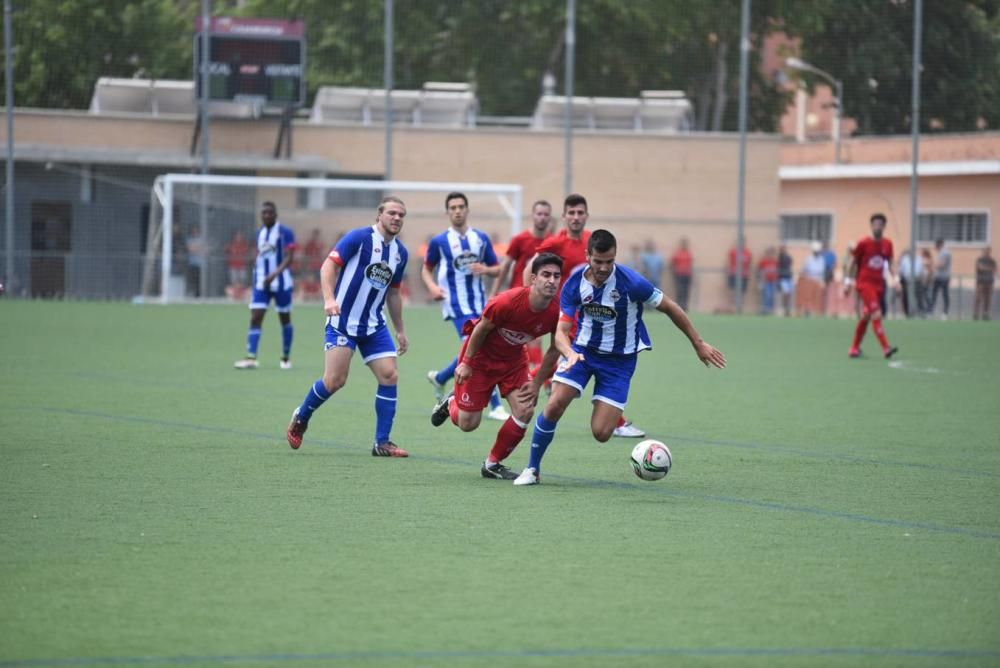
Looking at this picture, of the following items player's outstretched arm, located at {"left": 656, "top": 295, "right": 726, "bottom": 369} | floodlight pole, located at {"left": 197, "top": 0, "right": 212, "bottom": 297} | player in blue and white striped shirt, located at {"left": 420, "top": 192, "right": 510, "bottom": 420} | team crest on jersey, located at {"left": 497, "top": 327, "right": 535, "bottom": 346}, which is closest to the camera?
player's outstretched arm, located at {"left": 656, "top": 295, "right": 726, "bottom": 369}

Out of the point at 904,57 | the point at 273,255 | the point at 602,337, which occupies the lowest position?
the point at 602,337

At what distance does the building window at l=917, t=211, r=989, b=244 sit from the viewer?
39609 mm

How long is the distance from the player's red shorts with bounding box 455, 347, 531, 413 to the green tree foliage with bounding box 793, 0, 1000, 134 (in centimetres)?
2844

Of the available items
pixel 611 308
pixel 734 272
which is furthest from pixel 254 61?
pixel 611 308

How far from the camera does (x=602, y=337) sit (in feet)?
29.4

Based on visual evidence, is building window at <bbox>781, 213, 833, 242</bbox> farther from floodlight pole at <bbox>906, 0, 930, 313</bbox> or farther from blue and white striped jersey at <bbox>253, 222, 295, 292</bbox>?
blue and white striped jersey at <bbox>253, 222, 295, 292</bbox>

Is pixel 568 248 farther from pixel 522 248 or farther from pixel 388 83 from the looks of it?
pixel 388 83

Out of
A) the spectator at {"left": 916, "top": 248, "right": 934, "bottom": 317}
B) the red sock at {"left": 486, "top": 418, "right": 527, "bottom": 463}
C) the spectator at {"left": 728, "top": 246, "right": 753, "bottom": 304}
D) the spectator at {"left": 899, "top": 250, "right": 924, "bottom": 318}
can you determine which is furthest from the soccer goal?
the red sock at {"left": 486, "top": 418, "right": 527, "bottom": 463}

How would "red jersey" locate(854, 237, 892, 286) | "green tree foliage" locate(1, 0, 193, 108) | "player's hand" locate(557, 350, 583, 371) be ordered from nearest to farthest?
"player's hand" locate(557, 350, 583, 371) < "red jersey" locate(854, 237, 892, 286) < "green tree foliage" locate(1, 0, 193, 108)

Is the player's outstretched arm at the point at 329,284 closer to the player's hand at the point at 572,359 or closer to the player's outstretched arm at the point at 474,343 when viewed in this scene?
the player's outstretched arm at the point at 474,343

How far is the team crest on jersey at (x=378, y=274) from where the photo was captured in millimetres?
10297

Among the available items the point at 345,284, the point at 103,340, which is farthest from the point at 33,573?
the point at 103,340

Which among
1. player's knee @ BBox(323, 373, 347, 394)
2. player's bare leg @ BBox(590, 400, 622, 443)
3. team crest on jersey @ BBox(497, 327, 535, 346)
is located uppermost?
team crest on jersey @ BBox(497, 327, 535, 346)

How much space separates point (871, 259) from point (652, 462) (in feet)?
39.9
